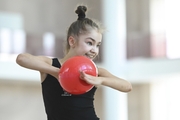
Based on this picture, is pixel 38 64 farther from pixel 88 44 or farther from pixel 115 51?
pixel 115 51

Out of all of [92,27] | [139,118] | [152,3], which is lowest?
[139,118]

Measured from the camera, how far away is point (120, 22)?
631 cm

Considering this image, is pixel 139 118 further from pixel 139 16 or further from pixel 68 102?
pixel 68 102

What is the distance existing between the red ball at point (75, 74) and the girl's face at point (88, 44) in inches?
8.7

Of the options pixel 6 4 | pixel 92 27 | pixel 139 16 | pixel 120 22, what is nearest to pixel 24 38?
pixel 6 4

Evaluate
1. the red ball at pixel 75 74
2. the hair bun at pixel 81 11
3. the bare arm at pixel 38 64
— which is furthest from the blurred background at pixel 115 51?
the red ball at pixel 75 74

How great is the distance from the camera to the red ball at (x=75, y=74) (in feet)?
6.77

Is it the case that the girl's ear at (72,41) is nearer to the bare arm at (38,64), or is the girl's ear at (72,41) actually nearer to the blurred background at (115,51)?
the bare arm at (38,64)

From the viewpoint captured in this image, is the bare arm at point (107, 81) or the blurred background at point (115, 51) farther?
the blurred background at point (115, 51)

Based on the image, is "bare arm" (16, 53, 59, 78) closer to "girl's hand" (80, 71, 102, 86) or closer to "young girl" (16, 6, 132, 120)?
"young girl" (16, 6, 132, 120)

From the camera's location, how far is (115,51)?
6.14 metres

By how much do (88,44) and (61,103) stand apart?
0.40 metres

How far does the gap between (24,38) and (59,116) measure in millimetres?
4505

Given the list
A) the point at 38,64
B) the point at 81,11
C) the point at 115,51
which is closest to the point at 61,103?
the point at 38,64
